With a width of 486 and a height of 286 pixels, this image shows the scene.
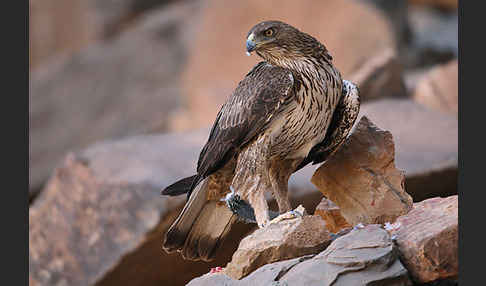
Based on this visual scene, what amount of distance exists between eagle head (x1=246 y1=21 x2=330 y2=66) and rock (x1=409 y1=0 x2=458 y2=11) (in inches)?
396

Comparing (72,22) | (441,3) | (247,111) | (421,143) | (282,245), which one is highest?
(247,111)

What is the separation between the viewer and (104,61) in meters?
12.9

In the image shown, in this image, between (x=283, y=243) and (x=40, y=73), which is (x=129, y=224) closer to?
(x=283, y=243)

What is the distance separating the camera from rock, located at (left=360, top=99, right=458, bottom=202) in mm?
5648

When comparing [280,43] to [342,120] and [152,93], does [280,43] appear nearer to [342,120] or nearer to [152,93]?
[342,120]

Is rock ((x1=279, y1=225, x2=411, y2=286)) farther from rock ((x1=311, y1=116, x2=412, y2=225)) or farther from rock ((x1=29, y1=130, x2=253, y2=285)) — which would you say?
rock ((x1=29, y1=130, x2=253, y2=285))

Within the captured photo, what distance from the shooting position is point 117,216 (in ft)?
19.6

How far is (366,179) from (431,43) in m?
7.35

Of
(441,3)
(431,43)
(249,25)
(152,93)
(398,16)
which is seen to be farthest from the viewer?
(441,3)

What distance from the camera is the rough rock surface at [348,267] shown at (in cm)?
294

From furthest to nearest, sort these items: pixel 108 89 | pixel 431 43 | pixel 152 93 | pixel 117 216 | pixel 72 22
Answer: pixel 72 22, pixel 108 89, pixel 152 93, pixel 431 43, pixel 117 216

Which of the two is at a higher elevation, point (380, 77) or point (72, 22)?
point (72, 22)

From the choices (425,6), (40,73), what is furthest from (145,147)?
(425,6)

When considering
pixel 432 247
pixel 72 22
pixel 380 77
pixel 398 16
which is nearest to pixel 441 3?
pixel 398 16
